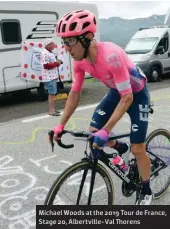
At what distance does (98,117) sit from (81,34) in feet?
3.11

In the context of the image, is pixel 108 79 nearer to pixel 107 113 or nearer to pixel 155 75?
pixel 107 113

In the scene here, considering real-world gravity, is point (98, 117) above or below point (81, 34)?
below

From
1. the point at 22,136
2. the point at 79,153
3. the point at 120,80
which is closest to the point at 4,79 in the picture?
the point at 22,136

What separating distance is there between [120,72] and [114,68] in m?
0.06

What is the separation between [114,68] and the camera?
2539 millimetres

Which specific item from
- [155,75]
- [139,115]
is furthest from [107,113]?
[155,75]

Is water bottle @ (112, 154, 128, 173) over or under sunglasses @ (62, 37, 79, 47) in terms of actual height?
under

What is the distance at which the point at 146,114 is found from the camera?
2.94 meters

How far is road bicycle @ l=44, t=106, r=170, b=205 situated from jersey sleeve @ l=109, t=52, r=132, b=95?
1.56 ft

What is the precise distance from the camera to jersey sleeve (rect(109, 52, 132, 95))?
2537mm

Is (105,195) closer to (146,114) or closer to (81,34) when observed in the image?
(146,114)

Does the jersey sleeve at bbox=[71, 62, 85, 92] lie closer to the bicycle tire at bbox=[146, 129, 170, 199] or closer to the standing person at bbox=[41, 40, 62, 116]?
the bicycle tire at bbox=[146, 129, 170, 199]

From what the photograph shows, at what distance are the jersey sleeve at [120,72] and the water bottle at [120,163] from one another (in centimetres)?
71

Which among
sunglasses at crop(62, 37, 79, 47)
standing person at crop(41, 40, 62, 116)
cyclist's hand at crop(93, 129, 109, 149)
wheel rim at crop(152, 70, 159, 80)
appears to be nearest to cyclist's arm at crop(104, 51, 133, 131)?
cyclist's hand at crop(93, 129, 109, 149)
